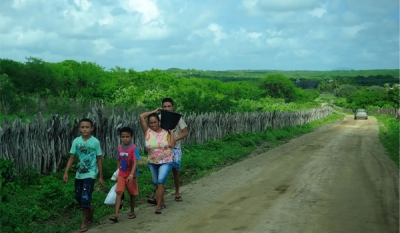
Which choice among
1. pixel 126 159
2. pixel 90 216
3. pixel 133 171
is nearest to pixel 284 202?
pixel 133 171

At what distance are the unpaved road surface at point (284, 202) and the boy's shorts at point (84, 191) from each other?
1.25 ft

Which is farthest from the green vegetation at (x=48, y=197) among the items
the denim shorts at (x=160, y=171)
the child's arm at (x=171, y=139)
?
the child's arm at (x=171, y=139)

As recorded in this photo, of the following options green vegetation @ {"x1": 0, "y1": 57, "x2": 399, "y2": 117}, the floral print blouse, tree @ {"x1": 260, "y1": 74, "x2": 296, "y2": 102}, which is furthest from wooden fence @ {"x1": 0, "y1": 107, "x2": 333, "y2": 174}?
tree @ {"x1": 260, "y1": 74, "x2": 296, "y2": 102}

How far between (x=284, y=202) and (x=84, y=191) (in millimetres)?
3349

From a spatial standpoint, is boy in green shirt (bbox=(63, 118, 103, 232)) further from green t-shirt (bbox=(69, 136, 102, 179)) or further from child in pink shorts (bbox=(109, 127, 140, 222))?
child in pink shorts (bbox=(109, 127, 140, 222))

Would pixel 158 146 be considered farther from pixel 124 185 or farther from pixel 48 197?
pixel 48 197

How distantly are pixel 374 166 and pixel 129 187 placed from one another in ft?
27.1

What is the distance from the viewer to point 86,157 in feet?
20.3

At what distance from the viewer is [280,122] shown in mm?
31984

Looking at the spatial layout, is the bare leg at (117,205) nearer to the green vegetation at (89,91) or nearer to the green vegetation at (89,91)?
the green vegetation at (89,91)

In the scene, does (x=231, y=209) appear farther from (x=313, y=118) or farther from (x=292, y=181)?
(x=313, y=118)

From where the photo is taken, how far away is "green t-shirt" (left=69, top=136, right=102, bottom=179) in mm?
6141

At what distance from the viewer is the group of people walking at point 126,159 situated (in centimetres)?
615

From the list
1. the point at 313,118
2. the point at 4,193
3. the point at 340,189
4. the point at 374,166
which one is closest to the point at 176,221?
the point at 4,193
